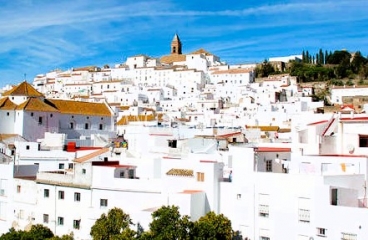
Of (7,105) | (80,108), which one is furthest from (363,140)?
(80,108)

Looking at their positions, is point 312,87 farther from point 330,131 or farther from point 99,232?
point 99,232

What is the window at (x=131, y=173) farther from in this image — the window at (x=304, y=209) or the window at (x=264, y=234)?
the window at (x=304, y=209)

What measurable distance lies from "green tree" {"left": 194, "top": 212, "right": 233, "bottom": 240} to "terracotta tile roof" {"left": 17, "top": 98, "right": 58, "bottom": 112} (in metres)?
29.7

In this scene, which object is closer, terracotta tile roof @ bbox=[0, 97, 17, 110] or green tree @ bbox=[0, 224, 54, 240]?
green tree @ bbox=[0, 224, 54, 240]

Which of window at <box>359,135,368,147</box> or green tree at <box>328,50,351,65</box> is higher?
green tree at <box>328,50,351,65</box>

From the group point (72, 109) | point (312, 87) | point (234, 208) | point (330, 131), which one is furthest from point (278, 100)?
point (234, 208)

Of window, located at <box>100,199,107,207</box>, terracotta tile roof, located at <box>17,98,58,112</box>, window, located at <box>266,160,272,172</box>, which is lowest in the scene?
window, located at <box>100,199,107,207</box>

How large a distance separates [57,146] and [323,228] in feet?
72.6

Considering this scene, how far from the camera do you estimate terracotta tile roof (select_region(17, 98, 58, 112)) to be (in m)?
42.5

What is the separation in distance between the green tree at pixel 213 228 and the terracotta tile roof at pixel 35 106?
29.7 metres

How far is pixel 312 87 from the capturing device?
80062mm

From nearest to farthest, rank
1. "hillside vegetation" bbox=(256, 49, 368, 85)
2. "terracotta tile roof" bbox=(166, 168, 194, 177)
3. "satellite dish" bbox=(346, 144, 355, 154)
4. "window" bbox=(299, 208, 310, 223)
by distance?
1. "window" bbox=(299, 208, 310, 223)
2. "terracotta tile roof" bbox=(166, 168, 194, 177)
3. "satellite dish" bbox=(346, 144, 355, 154)
4. "hillside vegetation" bbox=(256, 49, 368, 85)

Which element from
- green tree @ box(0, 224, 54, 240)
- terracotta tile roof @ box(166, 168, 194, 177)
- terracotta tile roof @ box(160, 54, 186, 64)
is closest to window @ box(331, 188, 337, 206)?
terracotta tile roof @ box(166, 168, 194, 177)

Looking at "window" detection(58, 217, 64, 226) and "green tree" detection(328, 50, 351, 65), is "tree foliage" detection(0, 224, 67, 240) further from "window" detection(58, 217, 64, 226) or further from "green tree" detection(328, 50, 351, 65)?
"green tree" detection(328, 50, 351, 65)
